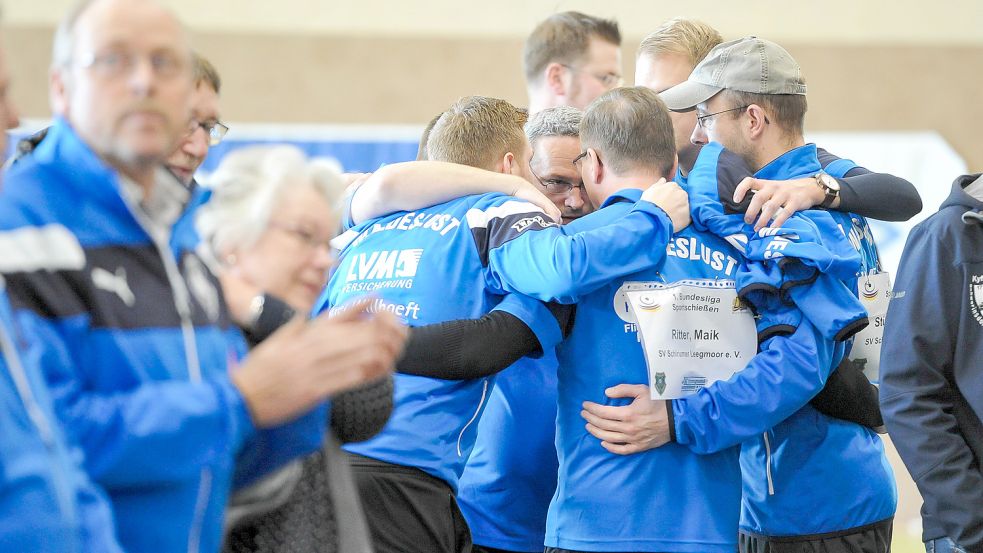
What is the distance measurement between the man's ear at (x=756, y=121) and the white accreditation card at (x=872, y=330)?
1.65ft

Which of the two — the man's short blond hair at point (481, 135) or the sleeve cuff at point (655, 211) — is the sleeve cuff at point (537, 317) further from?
the man's short blond hair at point (481, 135)

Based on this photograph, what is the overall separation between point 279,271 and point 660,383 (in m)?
1.19

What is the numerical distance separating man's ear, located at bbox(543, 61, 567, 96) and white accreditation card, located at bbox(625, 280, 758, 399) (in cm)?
215

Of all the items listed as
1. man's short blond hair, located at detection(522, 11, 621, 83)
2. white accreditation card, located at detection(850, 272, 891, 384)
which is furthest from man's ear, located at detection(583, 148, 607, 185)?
man's short blond hair, located at detection(522, 11, 621, 83)

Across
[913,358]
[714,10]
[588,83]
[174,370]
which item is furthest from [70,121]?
[714,10]

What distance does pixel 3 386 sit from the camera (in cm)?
128

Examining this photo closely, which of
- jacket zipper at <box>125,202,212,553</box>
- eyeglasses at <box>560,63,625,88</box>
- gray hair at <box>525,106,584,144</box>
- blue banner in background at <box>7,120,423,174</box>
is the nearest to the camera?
jacket zipper at <box>125,202,212,553</box>

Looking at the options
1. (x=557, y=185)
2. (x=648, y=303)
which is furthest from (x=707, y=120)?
(x=648, y=303)

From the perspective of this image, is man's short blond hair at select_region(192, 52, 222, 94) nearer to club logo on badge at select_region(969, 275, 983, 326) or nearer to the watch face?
the watch face

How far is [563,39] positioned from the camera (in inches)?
181

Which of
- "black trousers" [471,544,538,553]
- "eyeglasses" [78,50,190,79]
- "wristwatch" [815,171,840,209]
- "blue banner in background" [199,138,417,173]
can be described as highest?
"eyeglasses" [78,50,190,79]

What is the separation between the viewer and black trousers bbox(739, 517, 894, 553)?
9.20 ft

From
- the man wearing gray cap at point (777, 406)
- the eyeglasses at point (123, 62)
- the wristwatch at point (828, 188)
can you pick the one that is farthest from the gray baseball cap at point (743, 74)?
the eyeglasses at point (123, 62)

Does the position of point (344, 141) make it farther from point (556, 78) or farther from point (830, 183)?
point (830, 183)
